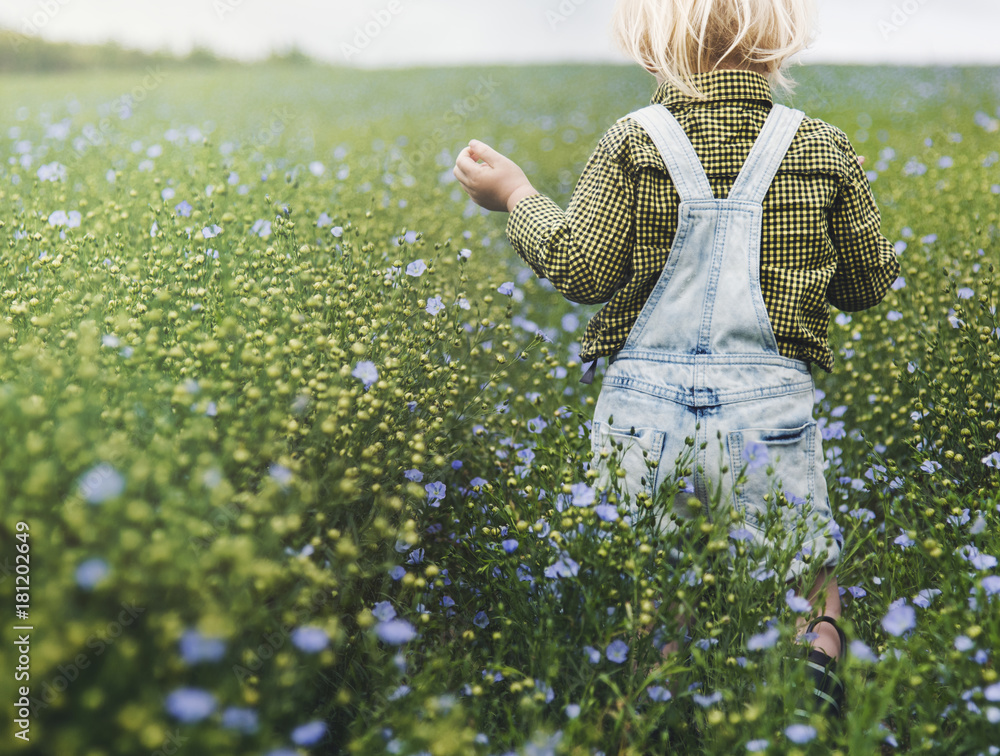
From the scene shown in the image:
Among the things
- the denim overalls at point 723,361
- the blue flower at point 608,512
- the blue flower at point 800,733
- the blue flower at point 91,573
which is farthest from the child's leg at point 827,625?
the blue flower at point 91,573

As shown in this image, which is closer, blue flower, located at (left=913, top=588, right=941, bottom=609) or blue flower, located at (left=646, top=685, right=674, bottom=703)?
blue flower, located at (left=646, top=685, right=674, bottom=703)

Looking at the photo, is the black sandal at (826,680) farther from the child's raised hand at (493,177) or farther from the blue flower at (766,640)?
the child's raised hand at (493,177)

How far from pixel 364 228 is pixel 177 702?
2.54 metres

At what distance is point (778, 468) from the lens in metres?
1.82

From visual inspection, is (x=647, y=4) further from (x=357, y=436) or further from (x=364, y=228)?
(x=364, y=228)

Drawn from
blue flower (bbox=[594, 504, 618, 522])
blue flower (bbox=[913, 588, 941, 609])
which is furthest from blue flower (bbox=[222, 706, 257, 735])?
blue flower (bbox=[913, 588, 941, 609])

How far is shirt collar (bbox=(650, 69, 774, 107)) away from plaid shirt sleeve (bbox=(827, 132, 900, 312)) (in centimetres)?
28

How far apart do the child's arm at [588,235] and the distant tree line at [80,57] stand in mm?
17843

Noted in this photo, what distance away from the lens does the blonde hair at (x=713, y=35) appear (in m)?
1.91

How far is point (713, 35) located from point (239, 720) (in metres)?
2.00

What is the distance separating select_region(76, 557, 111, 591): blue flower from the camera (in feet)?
3.19

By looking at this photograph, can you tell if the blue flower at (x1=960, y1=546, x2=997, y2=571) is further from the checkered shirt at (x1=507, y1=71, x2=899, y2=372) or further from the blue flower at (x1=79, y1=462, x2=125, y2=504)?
the blue flower at (x1=79, y1=462, x2=125, y2=504)

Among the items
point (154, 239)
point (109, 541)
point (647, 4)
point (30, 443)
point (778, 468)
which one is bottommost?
point (778, 468)

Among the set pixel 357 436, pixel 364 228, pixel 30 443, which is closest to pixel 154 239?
pixel 364 228
